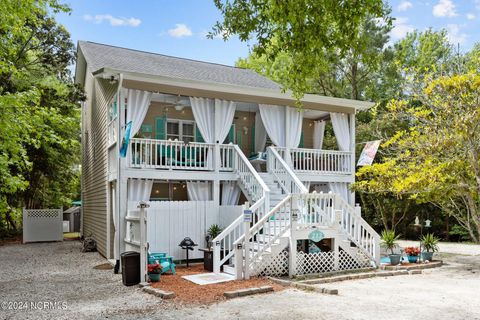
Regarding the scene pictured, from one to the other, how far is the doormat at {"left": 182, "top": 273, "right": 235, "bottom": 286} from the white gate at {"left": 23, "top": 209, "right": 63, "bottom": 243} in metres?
12.6

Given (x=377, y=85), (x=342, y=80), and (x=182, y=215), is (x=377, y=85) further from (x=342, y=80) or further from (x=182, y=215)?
(x=182, y=215)

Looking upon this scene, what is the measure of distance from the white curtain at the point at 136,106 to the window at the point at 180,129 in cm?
257

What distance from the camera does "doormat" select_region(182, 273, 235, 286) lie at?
906 centimetres

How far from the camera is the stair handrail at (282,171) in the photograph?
1293cm

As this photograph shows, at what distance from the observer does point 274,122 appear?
14.5 m

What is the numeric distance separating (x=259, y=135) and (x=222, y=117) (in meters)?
2.99

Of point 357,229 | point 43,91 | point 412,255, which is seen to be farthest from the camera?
point 43,91

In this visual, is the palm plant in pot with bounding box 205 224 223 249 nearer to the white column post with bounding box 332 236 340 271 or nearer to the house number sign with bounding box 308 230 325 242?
the house number sign with bounding box 308 230 325 242

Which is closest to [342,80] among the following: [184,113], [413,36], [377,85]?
[377,85]

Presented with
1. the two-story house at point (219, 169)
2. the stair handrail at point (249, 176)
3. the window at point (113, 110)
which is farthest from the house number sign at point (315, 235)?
the window at point (113, 110)

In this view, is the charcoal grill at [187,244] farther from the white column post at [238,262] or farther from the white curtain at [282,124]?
the white curtain at [282,124]

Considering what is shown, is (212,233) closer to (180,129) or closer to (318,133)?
(180,129)

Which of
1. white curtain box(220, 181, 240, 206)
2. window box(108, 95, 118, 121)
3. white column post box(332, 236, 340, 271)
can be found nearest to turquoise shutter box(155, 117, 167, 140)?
window box(108, 95, 118, 121)

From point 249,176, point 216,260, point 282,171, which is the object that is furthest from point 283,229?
point 282,171
